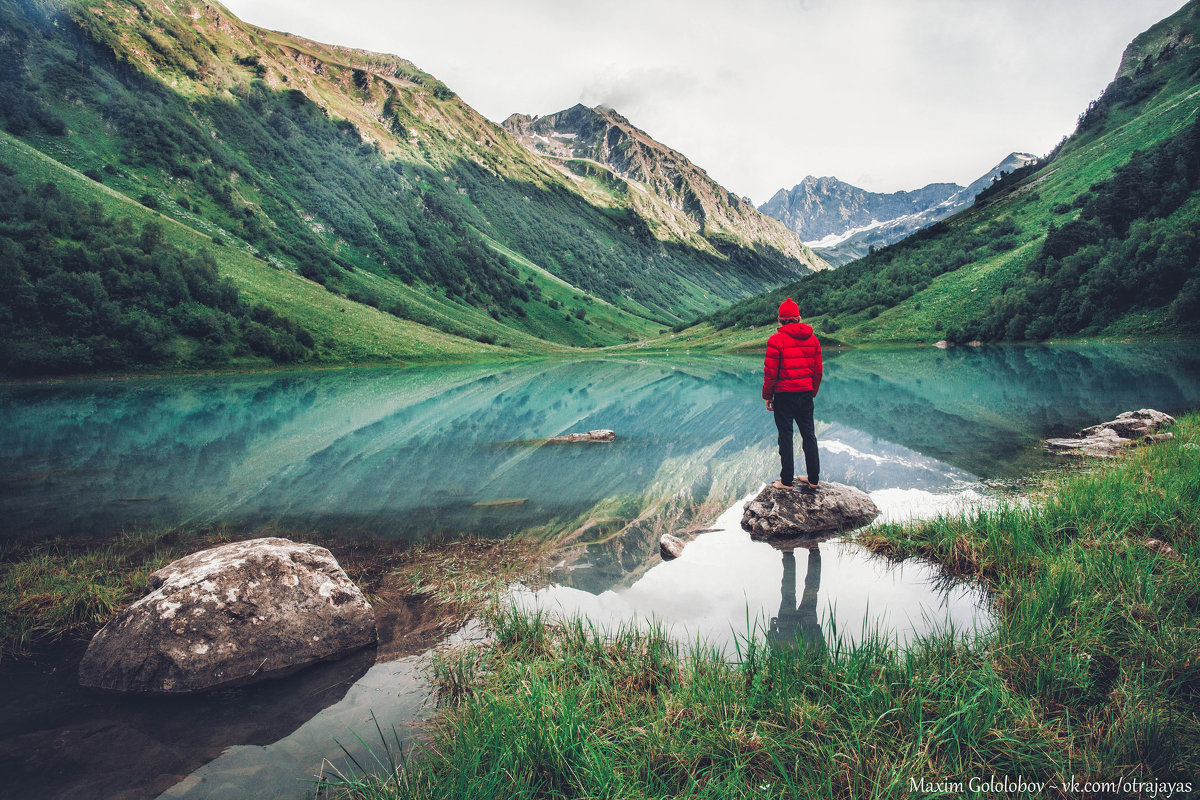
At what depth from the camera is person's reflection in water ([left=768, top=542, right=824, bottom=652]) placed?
220 inches

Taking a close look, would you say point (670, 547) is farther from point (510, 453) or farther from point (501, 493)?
point (510, 453)

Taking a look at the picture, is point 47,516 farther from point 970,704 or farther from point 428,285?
point 428,285

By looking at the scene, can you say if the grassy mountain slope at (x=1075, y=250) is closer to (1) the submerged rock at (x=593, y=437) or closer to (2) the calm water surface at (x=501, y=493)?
(2) the calm water surface at (x=501, y=493)

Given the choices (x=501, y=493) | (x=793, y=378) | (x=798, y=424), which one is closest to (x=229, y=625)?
(x=501, y=493)

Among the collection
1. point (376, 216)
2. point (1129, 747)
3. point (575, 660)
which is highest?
point (376, 216)

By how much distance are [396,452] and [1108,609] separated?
839 inches

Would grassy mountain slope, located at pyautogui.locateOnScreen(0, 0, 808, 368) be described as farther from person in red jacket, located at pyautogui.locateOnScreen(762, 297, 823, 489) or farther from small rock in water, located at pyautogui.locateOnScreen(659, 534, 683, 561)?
person in red jacket, located at pyautogui.locateOnScreen(762, 297, 823, 489)

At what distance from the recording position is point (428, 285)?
146 meters

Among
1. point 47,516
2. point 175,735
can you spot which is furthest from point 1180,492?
point 47,516

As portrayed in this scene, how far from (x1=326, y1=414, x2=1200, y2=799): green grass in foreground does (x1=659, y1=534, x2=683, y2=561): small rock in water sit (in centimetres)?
354

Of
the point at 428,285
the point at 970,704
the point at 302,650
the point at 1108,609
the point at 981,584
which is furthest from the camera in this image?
the point at 428,285

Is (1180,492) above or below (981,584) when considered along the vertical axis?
above

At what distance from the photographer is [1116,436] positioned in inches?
590

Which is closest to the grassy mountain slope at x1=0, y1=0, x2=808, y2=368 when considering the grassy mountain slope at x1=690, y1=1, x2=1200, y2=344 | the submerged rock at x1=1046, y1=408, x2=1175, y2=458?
the grassy mountain slope at x1=690, y1=1, x2=1200, y2=344
